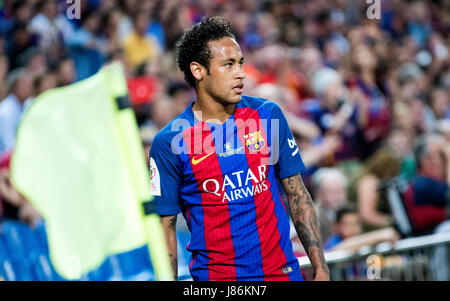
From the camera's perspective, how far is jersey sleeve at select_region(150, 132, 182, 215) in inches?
137

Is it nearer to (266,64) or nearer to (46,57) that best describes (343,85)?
(266,64)

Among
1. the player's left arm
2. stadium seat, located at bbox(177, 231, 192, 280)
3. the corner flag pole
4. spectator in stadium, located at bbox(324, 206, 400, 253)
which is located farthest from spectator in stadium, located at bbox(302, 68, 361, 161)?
the corner flag pole

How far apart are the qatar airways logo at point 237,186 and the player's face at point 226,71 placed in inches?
15.1

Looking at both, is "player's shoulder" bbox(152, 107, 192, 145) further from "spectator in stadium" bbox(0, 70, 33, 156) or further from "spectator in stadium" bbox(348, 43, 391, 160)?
"spectator in stadium" bbox(348, 43, 391, 160)

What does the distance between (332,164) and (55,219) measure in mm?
4827

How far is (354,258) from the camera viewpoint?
5.40 metres

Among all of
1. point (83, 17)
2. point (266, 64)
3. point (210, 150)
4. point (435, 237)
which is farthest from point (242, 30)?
point (210, 150)

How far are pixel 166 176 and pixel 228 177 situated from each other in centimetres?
32

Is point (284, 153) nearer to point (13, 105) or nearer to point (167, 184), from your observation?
point (167, 184)

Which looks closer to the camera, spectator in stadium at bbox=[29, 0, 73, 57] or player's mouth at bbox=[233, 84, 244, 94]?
player's mouth at bbox=[233, 84, 244, 94]

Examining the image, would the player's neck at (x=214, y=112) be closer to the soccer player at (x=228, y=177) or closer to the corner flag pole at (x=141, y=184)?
the soccer player at (x=228, y=177)

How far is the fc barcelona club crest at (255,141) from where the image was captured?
351 centimetres

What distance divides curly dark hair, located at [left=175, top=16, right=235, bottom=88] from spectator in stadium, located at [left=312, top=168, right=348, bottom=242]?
2.86 meters

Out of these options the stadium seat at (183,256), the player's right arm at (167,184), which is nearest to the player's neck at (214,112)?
the player's right arm at (167,184)
